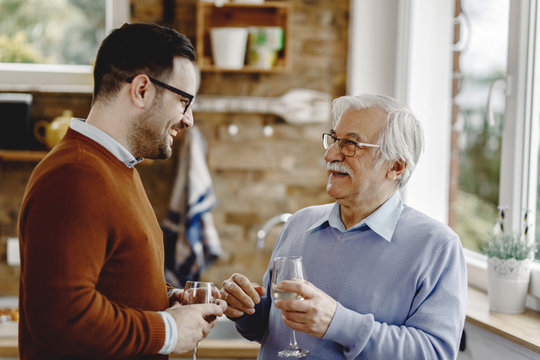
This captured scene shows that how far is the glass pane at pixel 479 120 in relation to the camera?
8.29 feet

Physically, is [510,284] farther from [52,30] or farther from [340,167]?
[52,30]

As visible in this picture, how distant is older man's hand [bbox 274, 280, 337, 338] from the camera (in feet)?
4.50

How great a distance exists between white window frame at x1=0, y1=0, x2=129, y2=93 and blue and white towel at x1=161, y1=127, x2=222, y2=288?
63cm

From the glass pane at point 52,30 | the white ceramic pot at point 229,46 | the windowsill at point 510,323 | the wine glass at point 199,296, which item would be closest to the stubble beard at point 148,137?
the wine glass at point 199,296

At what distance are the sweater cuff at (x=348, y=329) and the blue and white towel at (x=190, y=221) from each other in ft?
4.86

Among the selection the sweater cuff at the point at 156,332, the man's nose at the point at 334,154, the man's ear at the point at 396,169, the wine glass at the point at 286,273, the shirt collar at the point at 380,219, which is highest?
the man's nose at the point at 334,154

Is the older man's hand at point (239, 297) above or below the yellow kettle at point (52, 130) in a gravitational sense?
below

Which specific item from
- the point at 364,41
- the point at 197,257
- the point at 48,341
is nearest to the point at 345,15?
the point at 364,41

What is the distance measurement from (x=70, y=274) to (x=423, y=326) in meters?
0.84

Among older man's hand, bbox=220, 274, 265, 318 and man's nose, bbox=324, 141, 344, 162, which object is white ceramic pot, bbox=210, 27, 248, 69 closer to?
man's nose, bbox=324, 141, 344, 162

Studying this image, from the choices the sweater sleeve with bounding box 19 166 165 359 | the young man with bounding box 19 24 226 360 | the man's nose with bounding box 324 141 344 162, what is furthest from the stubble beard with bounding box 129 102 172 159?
the man's nose with bounding box 324 141 344 162

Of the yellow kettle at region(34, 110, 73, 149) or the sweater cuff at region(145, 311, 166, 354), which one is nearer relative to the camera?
the sweater cuff at region(145, 311, 166, 354)

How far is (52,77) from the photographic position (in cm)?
300

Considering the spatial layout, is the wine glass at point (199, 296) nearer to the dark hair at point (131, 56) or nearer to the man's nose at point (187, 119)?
the man's nose at point (187, 119)
